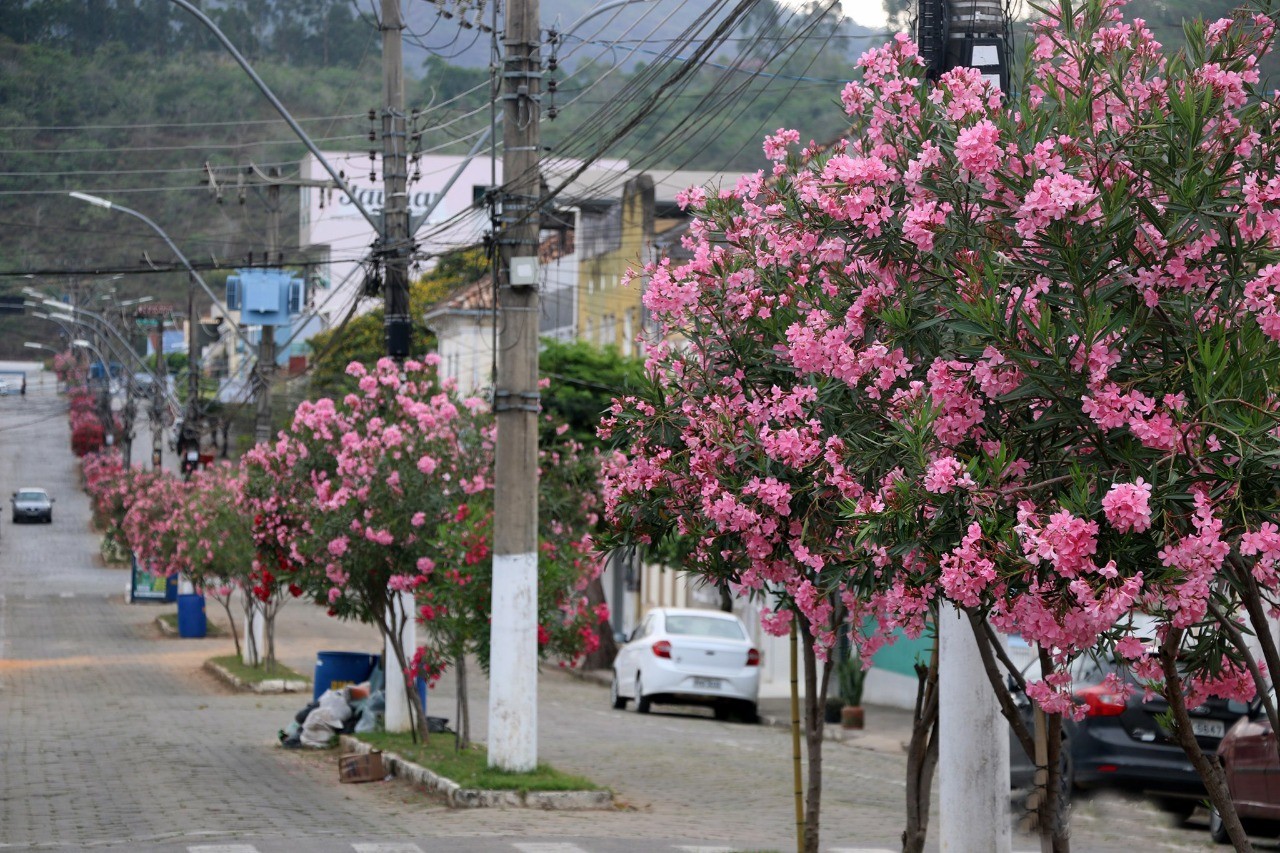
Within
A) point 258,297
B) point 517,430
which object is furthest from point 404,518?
point 258,297

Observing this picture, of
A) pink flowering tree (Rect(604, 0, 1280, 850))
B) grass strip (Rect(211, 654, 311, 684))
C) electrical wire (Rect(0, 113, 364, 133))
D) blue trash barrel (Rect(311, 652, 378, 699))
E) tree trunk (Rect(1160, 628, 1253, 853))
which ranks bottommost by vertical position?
grass strip (Rect(211, 654, 311, 684))

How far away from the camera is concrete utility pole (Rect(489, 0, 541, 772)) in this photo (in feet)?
47.2

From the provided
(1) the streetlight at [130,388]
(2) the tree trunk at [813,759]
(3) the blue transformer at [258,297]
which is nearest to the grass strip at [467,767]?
(2) the tree trunk at [813,759]

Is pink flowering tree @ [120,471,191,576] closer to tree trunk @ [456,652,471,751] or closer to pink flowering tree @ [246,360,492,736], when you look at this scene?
pink flowering tree @ [246,360,492,736]

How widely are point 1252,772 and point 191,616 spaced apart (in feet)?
112

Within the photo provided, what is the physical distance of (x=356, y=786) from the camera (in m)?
15.9

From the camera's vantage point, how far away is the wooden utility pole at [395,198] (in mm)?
19453

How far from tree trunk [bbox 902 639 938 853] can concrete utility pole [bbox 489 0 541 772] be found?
5.28 m

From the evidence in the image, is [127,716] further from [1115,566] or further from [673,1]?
[1115,566]

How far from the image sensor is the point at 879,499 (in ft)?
17.5

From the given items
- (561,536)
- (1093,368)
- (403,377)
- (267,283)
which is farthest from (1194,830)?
(267,283)

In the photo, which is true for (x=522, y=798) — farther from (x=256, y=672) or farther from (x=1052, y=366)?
(x=256, y=672)

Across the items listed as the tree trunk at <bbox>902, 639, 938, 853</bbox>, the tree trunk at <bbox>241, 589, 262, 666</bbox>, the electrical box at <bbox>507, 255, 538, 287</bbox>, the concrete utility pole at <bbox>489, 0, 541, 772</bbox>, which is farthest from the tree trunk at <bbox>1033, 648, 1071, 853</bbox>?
the tree trunk at <bbox>241, 589, 262, 666</bbox>

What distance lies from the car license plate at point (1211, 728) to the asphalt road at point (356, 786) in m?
0.78
